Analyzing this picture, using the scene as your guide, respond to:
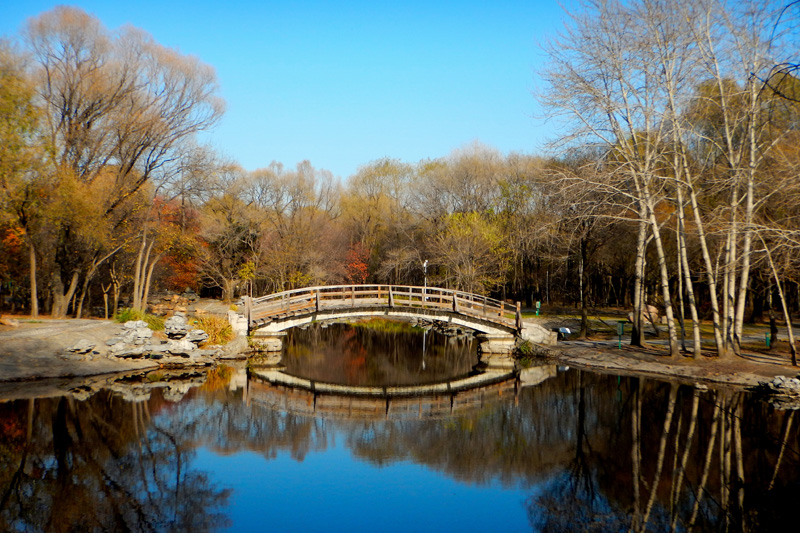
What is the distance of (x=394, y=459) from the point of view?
16.5m

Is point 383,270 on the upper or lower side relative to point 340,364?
upper

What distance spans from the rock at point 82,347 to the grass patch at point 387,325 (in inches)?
980

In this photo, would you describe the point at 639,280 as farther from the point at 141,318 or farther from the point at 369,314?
the point at 141,318

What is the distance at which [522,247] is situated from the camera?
158ft

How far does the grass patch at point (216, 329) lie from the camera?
29.6 meters

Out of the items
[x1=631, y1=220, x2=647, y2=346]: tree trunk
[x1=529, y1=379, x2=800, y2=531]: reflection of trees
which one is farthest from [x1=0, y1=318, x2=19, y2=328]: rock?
[x1=631, y1=220, x2=647, y2=346]: tree trunk

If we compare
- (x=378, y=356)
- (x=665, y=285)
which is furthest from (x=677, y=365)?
(x=378, y=356)

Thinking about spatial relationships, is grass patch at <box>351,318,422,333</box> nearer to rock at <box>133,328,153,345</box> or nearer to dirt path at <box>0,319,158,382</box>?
rock at <box>133,328,153,345</box>

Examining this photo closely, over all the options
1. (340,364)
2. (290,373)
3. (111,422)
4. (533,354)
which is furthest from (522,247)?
(111,422)

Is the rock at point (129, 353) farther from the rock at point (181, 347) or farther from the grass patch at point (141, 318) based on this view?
the grass patch at point (141, 318)

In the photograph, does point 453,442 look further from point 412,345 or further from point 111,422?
point 412,345

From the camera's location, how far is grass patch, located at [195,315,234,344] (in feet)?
97.0

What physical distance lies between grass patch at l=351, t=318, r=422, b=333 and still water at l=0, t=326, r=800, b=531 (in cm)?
2341

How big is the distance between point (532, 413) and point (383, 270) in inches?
1343
